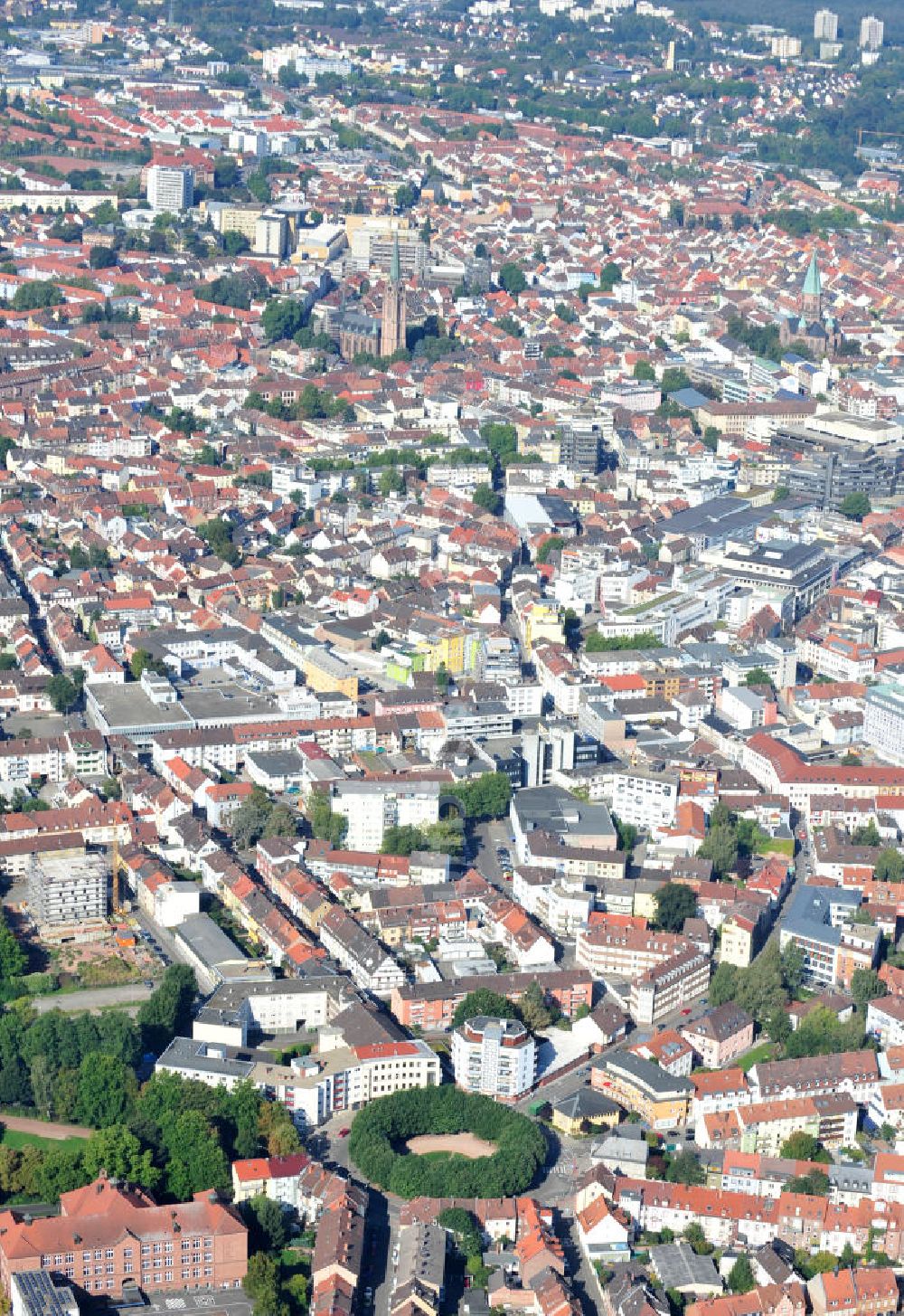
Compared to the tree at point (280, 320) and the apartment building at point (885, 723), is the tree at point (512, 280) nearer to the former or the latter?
the tree at point (280, 320)

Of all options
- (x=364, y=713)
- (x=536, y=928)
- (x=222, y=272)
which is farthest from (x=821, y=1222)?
(x=222, y=272)

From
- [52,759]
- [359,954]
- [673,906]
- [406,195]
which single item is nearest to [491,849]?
[673,906]

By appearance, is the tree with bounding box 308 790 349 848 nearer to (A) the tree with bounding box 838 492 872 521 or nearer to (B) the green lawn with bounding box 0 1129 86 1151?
(B) the green lawn with bounding box 0 1129 86 1151

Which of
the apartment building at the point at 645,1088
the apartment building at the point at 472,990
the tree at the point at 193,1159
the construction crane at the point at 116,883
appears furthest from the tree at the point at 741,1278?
the construction crane at the point at 116,883

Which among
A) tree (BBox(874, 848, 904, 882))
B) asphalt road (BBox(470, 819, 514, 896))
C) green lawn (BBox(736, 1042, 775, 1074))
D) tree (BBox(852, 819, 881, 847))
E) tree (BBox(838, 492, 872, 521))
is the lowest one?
tree (BBox(838, 492, 872, 521))

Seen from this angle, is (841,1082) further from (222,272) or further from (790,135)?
(790,135)

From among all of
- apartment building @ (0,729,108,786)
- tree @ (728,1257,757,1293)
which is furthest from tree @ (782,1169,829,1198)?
apartment building @ (0,729,108,786)
